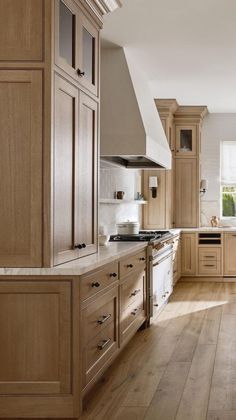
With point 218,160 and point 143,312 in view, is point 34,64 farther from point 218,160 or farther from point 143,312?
point 218,160

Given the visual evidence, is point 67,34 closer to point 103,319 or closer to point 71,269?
point 71,269

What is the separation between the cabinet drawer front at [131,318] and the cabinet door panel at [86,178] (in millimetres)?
681

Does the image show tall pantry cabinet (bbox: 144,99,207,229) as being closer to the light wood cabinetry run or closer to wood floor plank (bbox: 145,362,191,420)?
the light wood cabinetry run

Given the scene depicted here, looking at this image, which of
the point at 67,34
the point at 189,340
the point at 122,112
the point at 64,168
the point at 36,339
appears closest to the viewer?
the point at 36,339

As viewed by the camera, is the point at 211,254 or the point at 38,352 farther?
the point at 211,254

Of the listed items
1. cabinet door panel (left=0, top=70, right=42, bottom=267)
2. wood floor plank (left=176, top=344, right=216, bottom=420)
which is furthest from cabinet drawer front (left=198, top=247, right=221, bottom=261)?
cabinet door panel (left=0, top=70, right=42, bottom=267)

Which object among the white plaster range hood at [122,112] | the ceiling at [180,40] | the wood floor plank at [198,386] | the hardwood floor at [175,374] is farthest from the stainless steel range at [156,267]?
the ceiling at [180,40]

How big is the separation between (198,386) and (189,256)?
17.6 feet

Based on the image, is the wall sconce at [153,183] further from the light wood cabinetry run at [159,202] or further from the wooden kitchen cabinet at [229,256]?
the wooden kitchen cabinet at [229,256]

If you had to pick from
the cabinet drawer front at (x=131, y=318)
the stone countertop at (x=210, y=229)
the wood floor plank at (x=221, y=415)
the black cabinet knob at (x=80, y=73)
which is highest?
the black cabinet knob at (x=80, y=73)

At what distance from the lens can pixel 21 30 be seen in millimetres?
3430

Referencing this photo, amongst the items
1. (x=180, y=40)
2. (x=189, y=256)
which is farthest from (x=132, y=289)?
(x=189, y=256)

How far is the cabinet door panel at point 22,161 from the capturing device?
340cm

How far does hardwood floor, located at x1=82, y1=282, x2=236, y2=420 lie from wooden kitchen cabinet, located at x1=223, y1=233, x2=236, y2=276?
8.55 feet
